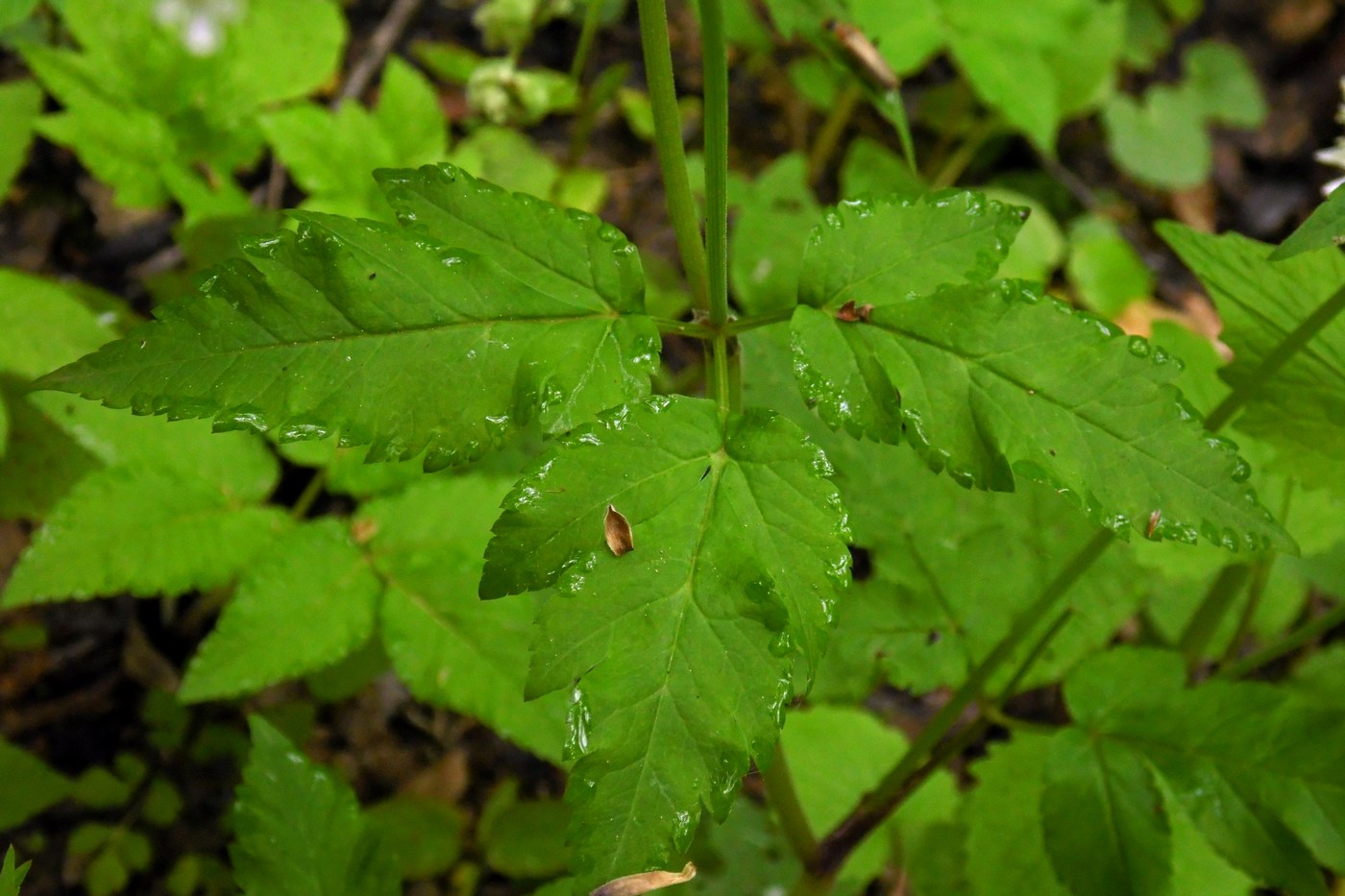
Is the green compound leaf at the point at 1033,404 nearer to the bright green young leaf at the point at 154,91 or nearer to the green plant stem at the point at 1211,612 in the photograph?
the green plant stem at the point at 1211,612

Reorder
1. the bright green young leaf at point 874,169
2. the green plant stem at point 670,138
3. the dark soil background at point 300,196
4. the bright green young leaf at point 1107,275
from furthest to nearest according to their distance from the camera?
the bright green young leaf at point 1107,275
the bright green young leaf at point 874,169
the dark soil background at point 300,196
the green plant stem at point 670,138

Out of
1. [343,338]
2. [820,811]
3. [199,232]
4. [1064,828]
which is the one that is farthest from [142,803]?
[1064,828]

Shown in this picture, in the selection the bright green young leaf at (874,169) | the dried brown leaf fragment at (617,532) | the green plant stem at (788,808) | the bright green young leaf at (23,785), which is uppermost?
the dried brown leaf fragment at (617,532)

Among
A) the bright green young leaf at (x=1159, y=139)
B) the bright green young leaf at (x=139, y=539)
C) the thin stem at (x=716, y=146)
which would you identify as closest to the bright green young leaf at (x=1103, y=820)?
the thin stem at (x=716, y=146)

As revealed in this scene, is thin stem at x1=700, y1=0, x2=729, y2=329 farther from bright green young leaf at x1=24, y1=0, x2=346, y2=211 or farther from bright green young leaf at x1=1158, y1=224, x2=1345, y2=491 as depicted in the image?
bright green young leaf at x1=24, y1=0, x2=346, y2=211

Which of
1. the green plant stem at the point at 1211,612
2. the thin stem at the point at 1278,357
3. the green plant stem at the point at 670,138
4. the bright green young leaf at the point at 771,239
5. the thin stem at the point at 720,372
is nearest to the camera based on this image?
the green plant stem at the point at 670,138

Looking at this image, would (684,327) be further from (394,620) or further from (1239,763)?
(1239,763)
